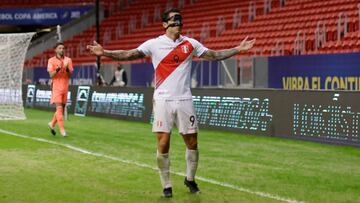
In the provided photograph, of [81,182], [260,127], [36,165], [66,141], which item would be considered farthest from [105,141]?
[81,182]

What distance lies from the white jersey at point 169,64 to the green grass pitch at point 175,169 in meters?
1.14

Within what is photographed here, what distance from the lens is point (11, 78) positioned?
25.2 m

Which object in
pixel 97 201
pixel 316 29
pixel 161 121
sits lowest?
pixel 97 201

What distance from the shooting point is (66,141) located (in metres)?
16.3

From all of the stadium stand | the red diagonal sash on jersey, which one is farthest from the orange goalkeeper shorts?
the stadium stand

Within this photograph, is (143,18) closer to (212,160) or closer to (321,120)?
(321,120)

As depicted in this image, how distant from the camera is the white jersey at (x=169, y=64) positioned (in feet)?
28.5

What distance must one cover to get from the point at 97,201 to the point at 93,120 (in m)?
16.1

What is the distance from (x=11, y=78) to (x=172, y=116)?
17.3 metres

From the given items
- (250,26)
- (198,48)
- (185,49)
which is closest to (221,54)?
(198,48)

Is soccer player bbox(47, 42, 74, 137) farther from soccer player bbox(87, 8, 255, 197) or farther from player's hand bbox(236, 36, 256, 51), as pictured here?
soccer player bbox(87, 8, 255, 197)

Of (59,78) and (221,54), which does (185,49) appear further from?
(59,78)

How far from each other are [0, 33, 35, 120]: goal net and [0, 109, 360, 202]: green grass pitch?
21.9 ft

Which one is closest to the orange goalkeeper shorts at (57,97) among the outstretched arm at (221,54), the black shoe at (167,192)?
the outstretched arm at (221,54)
